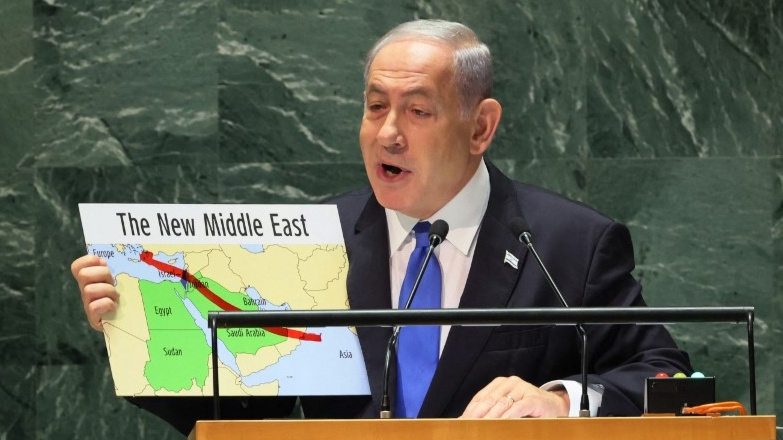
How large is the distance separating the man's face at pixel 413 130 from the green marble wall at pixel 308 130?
5.73ft

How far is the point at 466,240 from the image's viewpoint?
13.1 ft

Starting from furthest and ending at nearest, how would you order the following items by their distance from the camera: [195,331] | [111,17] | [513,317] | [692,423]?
1. [111,17]
2. [195,331]
3. [513,317]
4. [692,423]

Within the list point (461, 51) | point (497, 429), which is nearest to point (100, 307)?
point (497, 429)

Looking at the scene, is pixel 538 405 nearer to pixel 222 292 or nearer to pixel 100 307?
pixel 222 292

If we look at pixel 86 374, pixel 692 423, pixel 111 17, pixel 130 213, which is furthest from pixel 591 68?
pixel 692 423

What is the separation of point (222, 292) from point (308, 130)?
2405 millimetres

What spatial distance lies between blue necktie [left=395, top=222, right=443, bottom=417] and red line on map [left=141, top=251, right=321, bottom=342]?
0.38 metres

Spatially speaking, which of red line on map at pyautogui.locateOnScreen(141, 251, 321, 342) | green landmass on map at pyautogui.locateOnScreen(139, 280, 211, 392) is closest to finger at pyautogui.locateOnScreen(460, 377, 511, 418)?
red line on map at pyautogui.locateOnScreen(141, 251, 321, 342)

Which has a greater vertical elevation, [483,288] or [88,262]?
[88,262]

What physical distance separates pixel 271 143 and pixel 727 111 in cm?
190

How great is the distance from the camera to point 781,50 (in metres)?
5.82

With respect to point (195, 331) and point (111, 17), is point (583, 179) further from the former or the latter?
point (195, 331)

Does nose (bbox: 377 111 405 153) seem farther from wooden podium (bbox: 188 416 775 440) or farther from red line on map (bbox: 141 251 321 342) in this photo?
wooden podium (bbox: 188 416 775 440)

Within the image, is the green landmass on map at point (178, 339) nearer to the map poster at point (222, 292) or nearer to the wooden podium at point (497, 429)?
the map poster at point (222, 292)
